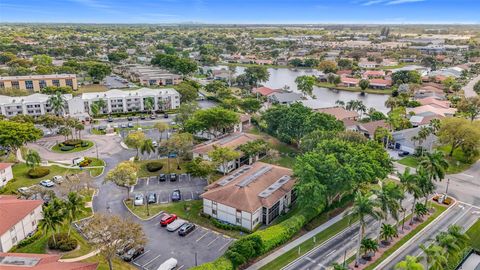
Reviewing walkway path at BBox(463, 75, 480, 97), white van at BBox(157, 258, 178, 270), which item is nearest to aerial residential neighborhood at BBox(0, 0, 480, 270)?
white van at BBox(157, 258, 178, 270)

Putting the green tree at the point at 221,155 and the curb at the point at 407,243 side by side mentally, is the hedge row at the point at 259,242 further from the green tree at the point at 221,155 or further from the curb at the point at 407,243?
the green tree at the point at 221,155

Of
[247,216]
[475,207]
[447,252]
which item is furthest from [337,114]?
[447,252]

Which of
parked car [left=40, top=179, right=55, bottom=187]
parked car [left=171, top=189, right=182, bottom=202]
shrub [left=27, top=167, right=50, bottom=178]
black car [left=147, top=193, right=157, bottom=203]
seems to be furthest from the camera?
shrub [left=27, top=167, right=50, bottom=178]

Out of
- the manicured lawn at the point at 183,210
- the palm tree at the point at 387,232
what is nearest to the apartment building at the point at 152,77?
the manicured lawn at the point at 183,210

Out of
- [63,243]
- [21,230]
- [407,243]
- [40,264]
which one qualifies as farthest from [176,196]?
[407,243]

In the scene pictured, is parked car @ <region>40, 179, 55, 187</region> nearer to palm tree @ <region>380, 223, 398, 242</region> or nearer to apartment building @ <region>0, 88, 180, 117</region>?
apartment building @ <region>0, 88, 180, 117</region>

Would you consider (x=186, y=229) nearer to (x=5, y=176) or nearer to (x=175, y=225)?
(x=175, y=225)
